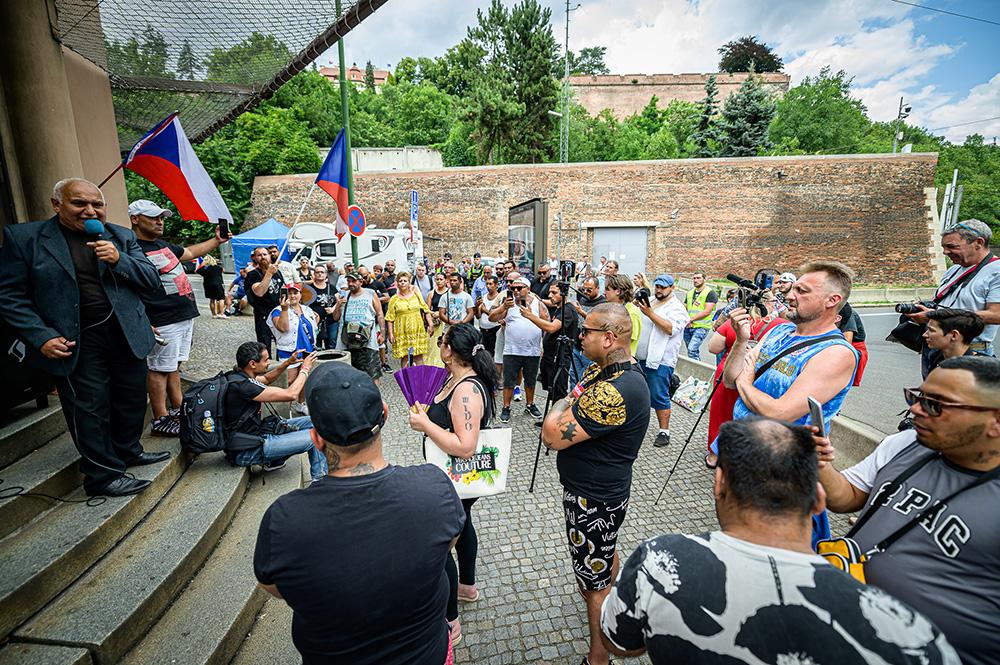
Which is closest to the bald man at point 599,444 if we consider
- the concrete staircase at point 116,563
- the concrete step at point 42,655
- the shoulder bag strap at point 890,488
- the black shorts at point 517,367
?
the shoulder bag strap at point 890,488

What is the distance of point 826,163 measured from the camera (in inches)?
904

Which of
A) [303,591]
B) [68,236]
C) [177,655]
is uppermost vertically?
[68,236]

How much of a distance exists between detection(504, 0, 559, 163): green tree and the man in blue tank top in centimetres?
3051

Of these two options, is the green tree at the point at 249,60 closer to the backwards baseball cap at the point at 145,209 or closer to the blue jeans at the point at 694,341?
the backwards baseball cap at the point at 145,209

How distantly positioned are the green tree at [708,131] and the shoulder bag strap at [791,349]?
1240 inches

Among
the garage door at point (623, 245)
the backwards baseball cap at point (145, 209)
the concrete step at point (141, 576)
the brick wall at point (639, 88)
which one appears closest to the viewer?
the concrete step at point (141, 576)

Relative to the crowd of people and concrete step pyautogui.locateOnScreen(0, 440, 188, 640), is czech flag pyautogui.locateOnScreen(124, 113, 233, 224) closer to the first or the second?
the crowd of people

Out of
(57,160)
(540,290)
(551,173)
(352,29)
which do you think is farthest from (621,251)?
(57,160)

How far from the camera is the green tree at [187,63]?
5.57 meters

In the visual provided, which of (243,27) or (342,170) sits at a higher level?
(243,27)

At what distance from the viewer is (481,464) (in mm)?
2686

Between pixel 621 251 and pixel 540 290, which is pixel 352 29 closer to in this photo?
pixel 540 290

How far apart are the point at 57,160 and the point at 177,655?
4028 millimetres

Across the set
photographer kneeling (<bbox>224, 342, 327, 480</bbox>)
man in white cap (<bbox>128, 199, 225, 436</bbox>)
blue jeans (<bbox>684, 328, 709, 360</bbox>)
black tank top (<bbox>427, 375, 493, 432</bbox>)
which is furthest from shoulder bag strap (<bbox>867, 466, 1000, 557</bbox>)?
blue jeans (<bbox>684, 328, 709, 360</bbox>)
